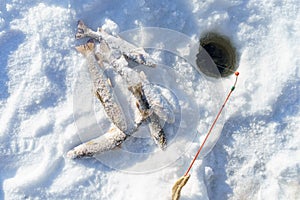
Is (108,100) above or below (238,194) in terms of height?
above

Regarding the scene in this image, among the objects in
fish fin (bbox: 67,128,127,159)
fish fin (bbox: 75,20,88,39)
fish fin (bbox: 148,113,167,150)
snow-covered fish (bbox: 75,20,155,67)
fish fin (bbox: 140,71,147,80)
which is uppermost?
fish fin (bbox: 75,20,88,39)

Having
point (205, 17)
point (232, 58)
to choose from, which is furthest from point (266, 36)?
point (205, 17)

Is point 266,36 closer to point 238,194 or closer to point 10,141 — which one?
point 238,194

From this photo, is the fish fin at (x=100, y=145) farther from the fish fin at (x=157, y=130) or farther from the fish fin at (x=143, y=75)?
the fish fin at (x=143, y=75)

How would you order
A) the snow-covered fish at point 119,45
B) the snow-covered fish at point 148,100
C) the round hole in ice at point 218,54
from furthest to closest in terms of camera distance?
the round hole in ice at point 218,54
the snow-covered fish at point 119,45
the snow-covered fish at point 148,100

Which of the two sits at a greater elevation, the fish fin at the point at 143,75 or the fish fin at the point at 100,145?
the fish fin at the point at 143,75

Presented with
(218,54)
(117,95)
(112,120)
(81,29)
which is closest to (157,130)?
(112,120)

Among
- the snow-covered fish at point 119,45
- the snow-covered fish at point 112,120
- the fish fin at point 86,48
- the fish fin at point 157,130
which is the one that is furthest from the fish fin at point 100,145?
the fish fin at point 86,48

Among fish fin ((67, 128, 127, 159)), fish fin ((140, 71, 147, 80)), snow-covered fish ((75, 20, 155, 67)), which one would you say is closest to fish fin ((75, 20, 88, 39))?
snow-covered fish ((75, 20, 155, 67))

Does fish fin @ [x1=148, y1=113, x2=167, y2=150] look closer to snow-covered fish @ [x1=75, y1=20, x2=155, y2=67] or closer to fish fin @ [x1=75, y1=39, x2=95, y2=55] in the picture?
snow-covered fish @ [x1=75, y1=20, x2=155, y2=67]
